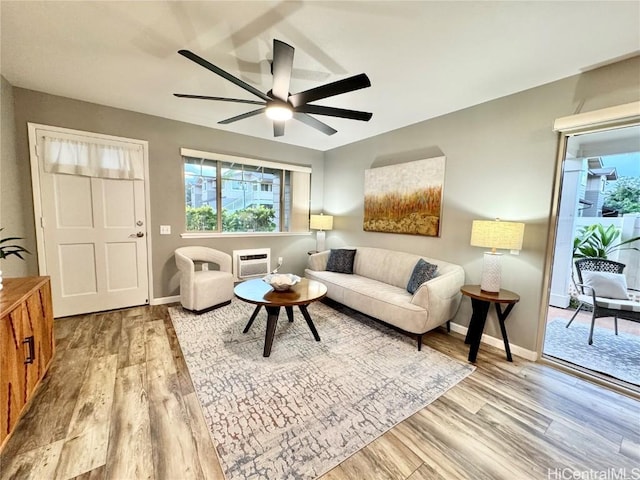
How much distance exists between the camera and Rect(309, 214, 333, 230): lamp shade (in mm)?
4668

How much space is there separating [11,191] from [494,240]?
15.5 feet

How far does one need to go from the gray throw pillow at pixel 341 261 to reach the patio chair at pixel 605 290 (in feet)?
8.79

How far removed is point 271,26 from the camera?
1.73 metres

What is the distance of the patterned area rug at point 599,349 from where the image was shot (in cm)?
227

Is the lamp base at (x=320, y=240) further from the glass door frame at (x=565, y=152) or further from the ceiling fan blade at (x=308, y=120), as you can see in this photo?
the glass door frame at (x=565, y=152)

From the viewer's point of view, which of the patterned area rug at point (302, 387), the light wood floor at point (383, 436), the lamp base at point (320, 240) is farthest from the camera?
the lamp base at point (320, 240)

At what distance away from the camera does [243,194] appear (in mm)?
4309

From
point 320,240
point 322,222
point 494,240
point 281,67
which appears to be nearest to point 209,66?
point 281,67

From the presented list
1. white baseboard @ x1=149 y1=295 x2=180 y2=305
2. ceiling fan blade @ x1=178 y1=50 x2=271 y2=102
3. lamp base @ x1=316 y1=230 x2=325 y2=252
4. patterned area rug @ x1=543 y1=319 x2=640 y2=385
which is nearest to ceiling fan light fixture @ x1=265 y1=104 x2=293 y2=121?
ceiling fan blade @ x1=178 y1=50 x2=271 y2=102

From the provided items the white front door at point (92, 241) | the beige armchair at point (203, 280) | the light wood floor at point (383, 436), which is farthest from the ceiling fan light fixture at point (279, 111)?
the white front door at point (92, 241)

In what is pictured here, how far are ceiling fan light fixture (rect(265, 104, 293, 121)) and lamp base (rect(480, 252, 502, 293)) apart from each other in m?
2.23

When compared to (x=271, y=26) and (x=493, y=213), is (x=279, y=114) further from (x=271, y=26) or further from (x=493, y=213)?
(x=493, y=213)

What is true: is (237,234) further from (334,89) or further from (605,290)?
(605,290)

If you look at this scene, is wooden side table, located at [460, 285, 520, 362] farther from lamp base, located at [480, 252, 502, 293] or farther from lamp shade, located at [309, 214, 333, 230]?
lamp shade, located at [309, 214, 333, 230]
